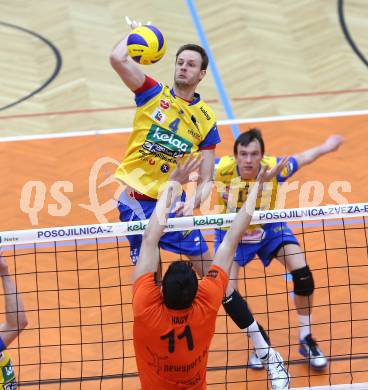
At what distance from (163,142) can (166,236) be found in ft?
2.59

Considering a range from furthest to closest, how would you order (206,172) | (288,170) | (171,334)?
(288,170) < (206,172) < (171,334)

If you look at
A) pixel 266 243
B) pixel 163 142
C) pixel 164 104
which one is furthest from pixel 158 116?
pixel 266 243

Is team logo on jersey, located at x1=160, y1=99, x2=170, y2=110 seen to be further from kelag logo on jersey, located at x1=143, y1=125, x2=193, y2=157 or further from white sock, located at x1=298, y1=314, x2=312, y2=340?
white sock, located at x1=298, y1=314, x2=312, y2=340

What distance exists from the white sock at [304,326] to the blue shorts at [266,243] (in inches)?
23.6

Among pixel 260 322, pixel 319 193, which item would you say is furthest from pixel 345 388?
pixel 319 193

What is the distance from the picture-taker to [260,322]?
889 cm

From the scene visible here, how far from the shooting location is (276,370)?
7.89 metres

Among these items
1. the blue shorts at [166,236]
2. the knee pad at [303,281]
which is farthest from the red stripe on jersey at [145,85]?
the knee pad at [303,281]

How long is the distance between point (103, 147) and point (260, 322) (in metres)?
3.88

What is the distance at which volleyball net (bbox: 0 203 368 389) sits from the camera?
26.1 ft

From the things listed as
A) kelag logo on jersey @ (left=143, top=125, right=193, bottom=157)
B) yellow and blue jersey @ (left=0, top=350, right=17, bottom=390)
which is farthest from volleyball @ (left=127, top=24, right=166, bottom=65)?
yellow and blue jersey @ (left=0, top=350, right=17, bottom=390)

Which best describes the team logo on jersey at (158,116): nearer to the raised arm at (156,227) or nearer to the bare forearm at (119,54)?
the bare forearm at (119,54)

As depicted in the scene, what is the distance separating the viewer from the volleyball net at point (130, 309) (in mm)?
7969

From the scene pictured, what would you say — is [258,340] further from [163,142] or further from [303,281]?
[163,142]
